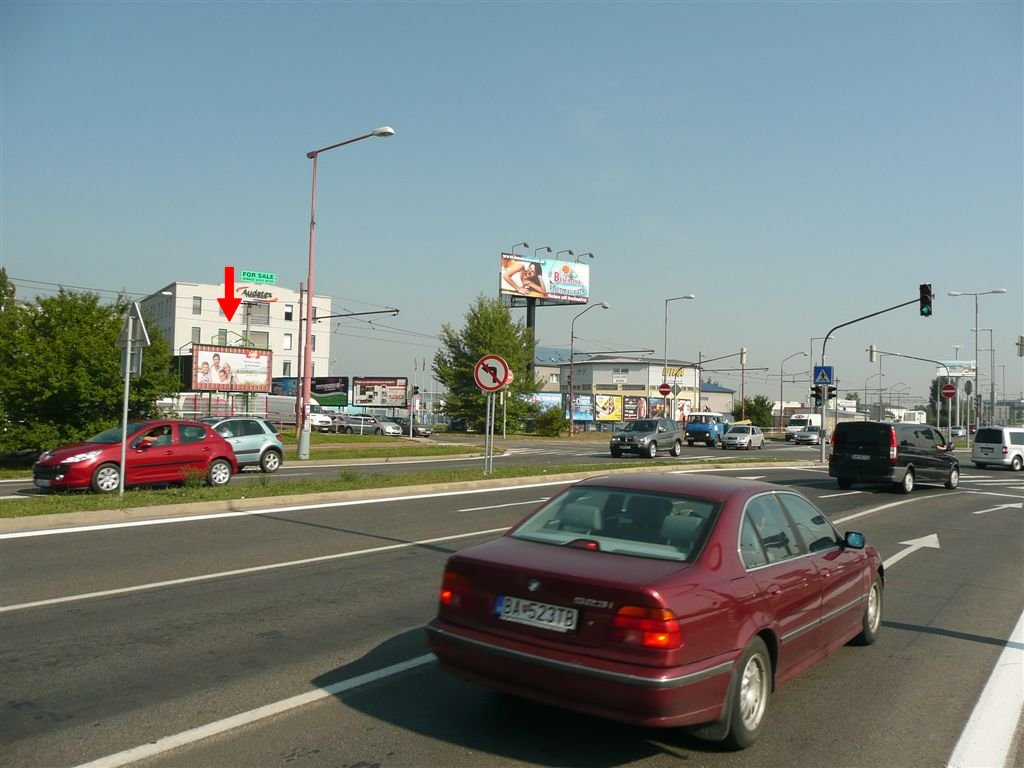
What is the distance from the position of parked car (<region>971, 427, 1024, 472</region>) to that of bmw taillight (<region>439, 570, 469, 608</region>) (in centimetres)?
3857

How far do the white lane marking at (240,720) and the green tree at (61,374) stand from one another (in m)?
22.2

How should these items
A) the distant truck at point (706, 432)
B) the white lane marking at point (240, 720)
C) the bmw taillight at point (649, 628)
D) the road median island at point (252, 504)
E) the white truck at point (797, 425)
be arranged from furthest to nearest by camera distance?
the white truck at point (797, 425) < the distant truck at point (706, 432) < the road median island at point (252, 504) < the white lane marking at point (240, 720) < the bmw taillight at point (649, 628)

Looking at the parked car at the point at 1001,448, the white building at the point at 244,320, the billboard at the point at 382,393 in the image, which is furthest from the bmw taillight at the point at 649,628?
the white building at the point at 244,320

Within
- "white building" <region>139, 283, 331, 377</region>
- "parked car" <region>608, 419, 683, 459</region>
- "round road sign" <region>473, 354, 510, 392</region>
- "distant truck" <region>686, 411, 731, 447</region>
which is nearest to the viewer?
"round road sign" <region>473, 354, 510, 392</region>

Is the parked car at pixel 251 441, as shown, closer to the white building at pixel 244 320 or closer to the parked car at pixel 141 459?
the parked car at pixel 141 459

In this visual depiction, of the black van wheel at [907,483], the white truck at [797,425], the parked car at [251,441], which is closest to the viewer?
the black van wheel at [907,483]

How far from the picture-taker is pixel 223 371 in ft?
147

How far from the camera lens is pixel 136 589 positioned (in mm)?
8750

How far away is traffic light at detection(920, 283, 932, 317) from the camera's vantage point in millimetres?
31625

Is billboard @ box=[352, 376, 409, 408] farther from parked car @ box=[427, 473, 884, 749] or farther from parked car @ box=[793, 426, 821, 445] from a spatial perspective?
parked car @ box=[427, 473, 884, 749]

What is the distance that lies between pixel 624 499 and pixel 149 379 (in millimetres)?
24174

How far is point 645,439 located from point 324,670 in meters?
32.8

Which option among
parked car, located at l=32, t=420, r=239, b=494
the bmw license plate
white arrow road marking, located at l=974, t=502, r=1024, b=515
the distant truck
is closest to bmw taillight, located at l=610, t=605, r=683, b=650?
the bmw license plate

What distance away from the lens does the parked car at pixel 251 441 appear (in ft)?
83.0
